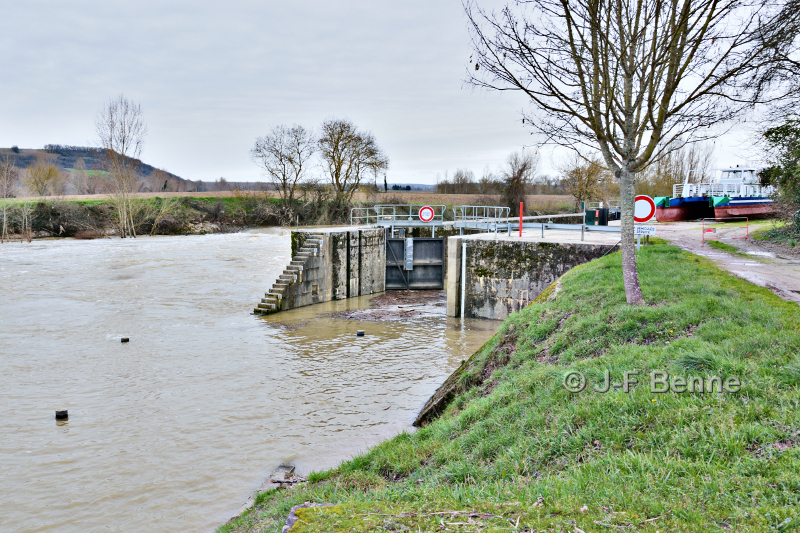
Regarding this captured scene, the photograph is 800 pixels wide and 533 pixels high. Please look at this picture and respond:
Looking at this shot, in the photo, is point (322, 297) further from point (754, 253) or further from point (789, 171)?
point (789, 171)

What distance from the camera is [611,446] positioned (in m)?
4.22

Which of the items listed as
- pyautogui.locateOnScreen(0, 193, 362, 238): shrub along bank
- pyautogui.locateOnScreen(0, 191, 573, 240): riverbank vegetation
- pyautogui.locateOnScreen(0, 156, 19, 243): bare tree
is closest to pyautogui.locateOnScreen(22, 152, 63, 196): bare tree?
pyautogui.locateOnScreen(0, 156, 19, 243): bare tree

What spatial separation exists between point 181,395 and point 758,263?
39.8 feet

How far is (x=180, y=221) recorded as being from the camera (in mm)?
49688

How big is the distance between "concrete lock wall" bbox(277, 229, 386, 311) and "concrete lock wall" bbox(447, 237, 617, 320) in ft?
17.3

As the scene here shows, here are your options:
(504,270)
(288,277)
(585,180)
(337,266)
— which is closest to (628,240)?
(504,270)

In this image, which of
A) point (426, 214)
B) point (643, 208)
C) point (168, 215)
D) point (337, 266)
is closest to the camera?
point (643, 208)

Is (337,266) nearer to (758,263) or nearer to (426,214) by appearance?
(426,214)

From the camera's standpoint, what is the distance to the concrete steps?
18.9 metres

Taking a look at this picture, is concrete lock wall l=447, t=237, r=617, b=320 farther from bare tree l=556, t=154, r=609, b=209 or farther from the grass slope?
bare tree l=556, t=154, r=609, b=209

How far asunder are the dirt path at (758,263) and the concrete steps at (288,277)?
40.4 ft

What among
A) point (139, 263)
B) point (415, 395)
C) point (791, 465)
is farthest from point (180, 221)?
point (791, 465)

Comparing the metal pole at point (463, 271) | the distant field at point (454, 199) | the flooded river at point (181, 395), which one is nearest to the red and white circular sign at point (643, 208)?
the flooded river at point (181, 395)

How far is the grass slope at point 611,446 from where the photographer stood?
10.8ft
